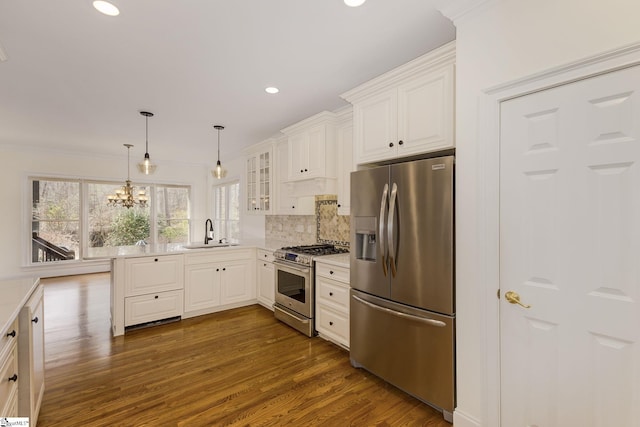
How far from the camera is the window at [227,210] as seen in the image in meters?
6.55

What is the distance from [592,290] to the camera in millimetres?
1391

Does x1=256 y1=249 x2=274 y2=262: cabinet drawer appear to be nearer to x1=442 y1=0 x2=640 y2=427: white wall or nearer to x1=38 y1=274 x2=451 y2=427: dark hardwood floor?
x1=38 y1=274 x2=451 y2=427: dark hardwood floor

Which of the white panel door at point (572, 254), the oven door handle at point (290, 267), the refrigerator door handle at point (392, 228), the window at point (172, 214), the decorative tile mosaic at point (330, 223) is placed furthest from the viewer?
the window at point (172, 214)

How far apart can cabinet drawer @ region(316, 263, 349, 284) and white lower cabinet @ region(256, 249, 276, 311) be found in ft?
3.30

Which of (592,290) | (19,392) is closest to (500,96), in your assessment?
(592,290)

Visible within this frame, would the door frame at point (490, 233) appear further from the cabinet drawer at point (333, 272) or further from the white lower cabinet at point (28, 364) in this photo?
the white lower cabinet at point (28, 364)

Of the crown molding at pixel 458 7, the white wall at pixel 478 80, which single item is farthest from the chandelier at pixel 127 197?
the white wall at pixel 478 80

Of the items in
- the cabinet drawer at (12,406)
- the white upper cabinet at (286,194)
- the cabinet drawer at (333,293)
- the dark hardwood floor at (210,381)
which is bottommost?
the dark hardwood floor at (210,381)

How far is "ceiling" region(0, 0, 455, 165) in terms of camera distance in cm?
188

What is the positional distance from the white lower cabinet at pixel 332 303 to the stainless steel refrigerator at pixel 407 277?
27 centimetres

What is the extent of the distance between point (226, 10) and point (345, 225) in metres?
2.53

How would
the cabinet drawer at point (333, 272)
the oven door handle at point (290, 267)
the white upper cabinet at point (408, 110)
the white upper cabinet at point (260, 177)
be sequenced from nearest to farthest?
the white upper cabinet at point (408, 110) → the cabinet drawer at point (333, 272) → the oven door handle at point (290, 267) → the white upper cabinet at point (260, 177)

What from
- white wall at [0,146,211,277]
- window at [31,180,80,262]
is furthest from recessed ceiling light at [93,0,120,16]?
window at [31,180,80,262]

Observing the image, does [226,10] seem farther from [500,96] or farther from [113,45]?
[500,96]
